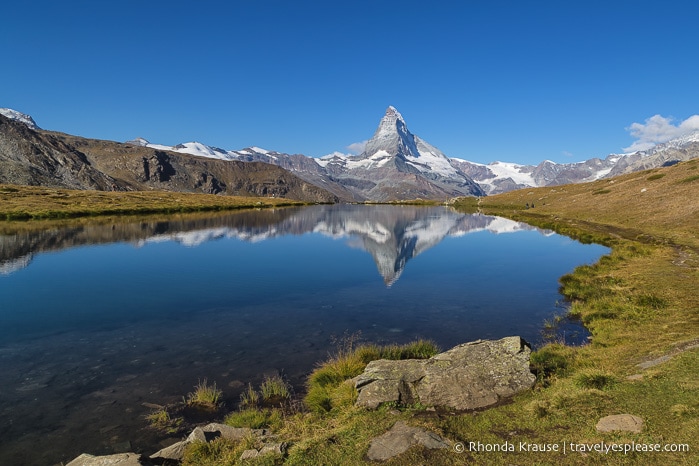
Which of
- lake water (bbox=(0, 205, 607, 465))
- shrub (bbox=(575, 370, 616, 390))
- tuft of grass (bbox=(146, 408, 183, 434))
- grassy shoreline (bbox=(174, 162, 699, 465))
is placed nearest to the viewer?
grassy shoreline (bbox=(174, 162, 699, 465))

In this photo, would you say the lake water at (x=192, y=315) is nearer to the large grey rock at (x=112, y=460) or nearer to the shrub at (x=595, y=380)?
the large grey rock at (x=112, y=460)

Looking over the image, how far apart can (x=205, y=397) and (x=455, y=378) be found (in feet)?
32.8

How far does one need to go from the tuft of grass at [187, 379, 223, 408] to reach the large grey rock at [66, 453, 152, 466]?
4703 millimetres

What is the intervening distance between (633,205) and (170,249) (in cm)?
9347

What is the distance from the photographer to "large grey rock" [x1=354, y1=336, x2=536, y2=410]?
13.9 metres

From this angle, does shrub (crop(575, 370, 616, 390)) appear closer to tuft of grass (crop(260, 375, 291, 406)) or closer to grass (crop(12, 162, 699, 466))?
grass (crop(12, 162, 699, 466))

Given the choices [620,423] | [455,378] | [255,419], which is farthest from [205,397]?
[620,423]

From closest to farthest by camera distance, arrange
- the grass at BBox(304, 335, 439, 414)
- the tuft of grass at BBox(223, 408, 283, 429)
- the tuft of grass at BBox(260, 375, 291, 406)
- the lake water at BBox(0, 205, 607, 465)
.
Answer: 1. the tuft of grass at BBox(223, 408, 283, 429)
2. the grass at BBox(304, 335, 439, 414)
3. the lake water at BBox(0, 205, 607, 465)
4. the tuft of grass at BBox(260, 375, 291, 406)

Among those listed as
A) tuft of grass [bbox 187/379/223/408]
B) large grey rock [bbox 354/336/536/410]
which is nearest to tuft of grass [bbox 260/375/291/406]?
tuft of grass [bbox 187/379/223/408]

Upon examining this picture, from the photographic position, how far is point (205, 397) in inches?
639

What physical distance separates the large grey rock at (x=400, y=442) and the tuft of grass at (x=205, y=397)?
25.7 feet

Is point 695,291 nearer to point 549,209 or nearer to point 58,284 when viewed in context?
point 58,284

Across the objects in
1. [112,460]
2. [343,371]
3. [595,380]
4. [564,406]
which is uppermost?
[595,380]

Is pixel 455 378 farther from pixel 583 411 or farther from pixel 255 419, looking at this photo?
pixel 255 419
